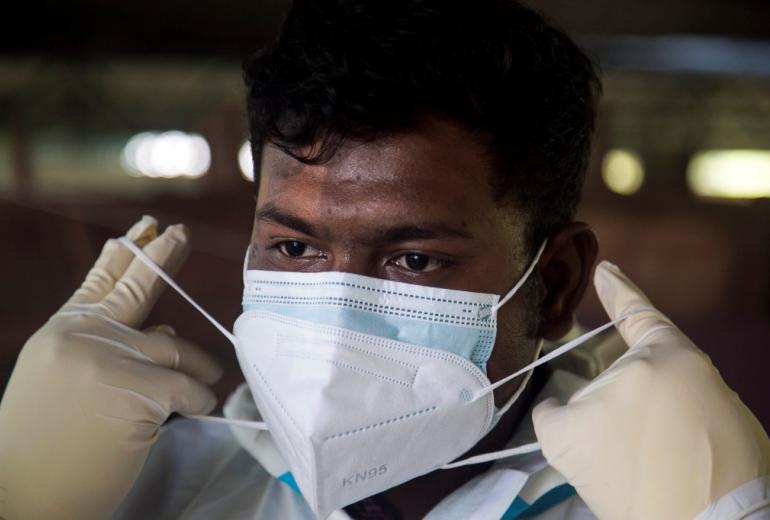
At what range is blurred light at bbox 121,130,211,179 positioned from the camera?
5.93 metres

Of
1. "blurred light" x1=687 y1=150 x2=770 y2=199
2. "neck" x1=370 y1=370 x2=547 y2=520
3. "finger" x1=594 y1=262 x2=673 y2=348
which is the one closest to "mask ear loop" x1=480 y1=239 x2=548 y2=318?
"finger" x1=594 y1=262 x2=673 y2=348

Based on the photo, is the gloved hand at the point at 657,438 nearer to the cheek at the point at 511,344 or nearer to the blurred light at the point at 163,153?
the cheek at the point at 511,344

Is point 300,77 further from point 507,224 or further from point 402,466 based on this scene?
point 402,466

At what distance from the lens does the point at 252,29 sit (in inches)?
208

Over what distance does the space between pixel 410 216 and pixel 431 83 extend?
0.21 m

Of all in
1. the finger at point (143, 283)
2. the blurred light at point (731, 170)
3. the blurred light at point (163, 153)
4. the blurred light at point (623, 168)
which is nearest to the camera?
the finger at point (143, 283)

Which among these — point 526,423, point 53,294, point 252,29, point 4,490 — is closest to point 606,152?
point 252,29

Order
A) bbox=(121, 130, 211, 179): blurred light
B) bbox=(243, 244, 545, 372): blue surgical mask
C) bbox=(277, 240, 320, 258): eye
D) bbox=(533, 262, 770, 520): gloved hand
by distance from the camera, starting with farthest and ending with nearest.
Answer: bbox=(121, 130, 211, 179): blurred light < bbox=(277, 240, 320, 258): eye < bbox=(243, 244, 545, 372): blue surgical mask < bbox=(533, 262, 770, 520): gloved hand

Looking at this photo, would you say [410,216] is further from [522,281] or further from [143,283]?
[143,283]

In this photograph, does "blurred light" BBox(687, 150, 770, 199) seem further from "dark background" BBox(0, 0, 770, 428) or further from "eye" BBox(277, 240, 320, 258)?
"eye" BBox(277, 240, 320, 258)

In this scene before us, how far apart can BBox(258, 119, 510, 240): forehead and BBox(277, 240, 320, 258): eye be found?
0.22 feet

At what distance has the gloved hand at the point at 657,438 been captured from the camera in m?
1.03

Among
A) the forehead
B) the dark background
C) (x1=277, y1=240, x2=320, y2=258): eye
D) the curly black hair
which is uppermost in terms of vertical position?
the curly black hair

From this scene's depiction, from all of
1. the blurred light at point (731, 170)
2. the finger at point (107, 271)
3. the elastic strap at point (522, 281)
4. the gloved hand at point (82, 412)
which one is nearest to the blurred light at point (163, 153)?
the finger at point (107, 271)
